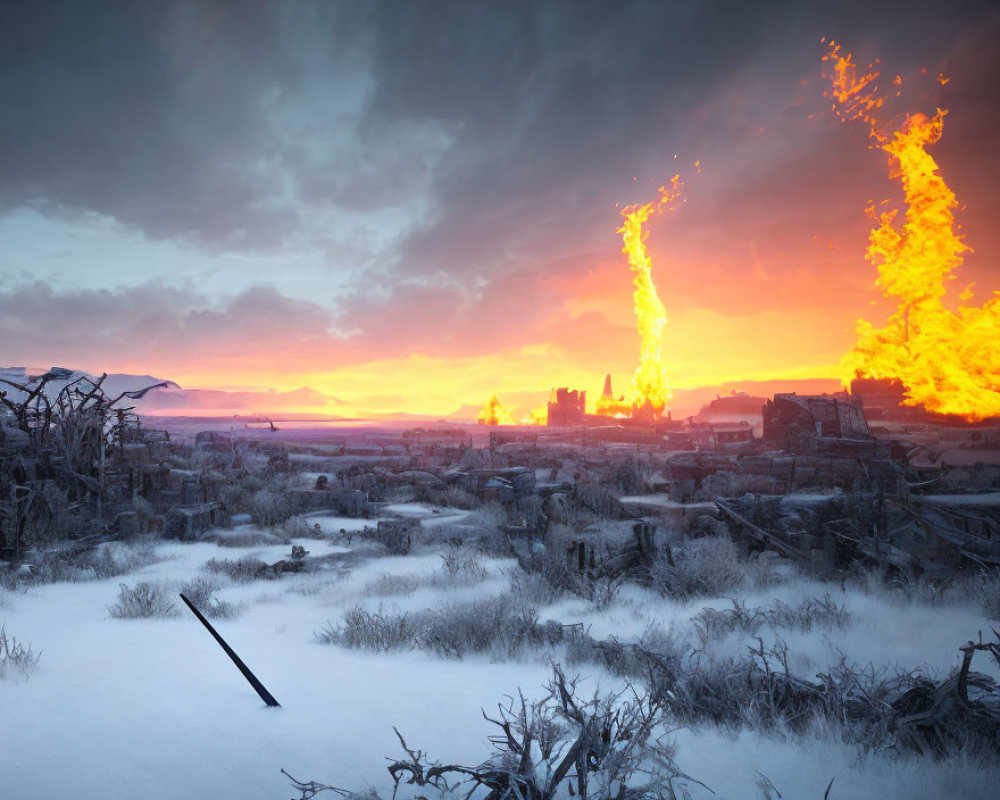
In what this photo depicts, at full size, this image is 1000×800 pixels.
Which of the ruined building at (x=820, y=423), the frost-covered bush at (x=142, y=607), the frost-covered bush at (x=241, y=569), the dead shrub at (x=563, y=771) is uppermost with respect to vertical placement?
the ruined building at (x=820, y=423)

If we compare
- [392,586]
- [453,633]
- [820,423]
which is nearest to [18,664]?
[453,633]

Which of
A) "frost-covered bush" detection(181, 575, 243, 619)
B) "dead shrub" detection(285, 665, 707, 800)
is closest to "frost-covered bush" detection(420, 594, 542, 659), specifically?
"dead shrub" detection(285, 665, 707, 800)

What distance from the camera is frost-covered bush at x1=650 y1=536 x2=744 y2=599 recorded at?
721cm

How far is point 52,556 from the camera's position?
9641 mm

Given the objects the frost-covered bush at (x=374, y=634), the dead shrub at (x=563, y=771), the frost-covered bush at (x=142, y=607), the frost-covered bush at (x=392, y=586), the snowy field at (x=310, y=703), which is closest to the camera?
the dead shrub at (x=563, y=771)

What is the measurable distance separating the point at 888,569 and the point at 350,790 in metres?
7.79

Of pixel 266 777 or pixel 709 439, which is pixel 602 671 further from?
pixel 709 439

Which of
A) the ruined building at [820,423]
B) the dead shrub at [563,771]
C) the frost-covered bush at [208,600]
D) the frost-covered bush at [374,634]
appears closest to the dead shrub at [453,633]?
the frost-covered bush at [374,634]

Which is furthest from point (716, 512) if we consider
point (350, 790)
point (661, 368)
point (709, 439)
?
point (661, 368)

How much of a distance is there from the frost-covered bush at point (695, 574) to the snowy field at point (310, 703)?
258 mm

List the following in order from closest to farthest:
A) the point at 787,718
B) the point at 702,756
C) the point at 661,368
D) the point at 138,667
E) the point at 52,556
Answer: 1. the point at 702,756
2. the point at 787,718
3. the point at 138,667
4. the point at 52,556
5. the point at 661,368

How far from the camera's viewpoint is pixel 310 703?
12.7ft

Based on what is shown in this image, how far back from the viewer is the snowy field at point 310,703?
2.89 m

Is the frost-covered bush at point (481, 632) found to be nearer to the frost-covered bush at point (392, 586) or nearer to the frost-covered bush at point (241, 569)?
the frost-covered bush at point (392, 586)
